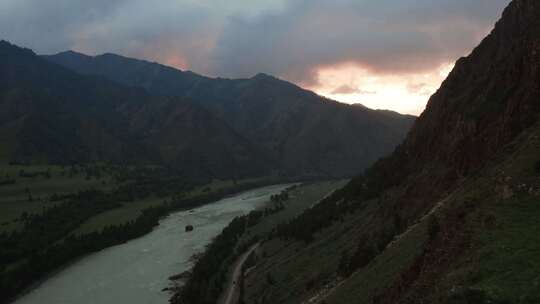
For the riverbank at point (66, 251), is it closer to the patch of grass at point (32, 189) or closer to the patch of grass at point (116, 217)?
the patch of grass at point (116, 217)

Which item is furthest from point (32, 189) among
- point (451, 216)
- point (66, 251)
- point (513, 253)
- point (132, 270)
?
point (513, 253)

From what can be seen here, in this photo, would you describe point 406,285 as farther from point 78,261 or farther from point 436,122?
point 78,261

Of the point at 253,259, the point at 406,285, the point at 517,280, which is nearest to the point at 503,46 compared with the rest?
the point at 253,259

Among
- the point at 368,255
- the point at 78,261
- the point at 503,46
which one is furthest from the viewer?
the point at 78,261

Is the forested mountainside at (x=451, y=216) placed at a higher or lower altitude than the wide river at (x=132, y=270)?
higher

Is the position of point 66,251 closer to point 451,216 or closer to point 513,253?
point 451,216

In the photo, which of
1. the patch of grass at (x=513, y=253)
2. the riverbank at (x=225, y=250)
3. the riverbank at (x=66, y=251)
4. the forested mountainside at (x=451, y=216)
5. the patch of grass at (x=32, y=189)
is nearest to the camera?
the patch of grass at (x=513, y=253)

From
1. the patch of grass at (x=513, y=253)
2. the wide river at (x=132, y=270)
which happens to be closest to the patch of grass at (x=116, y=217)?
the wide river at (x=132, y=270)
